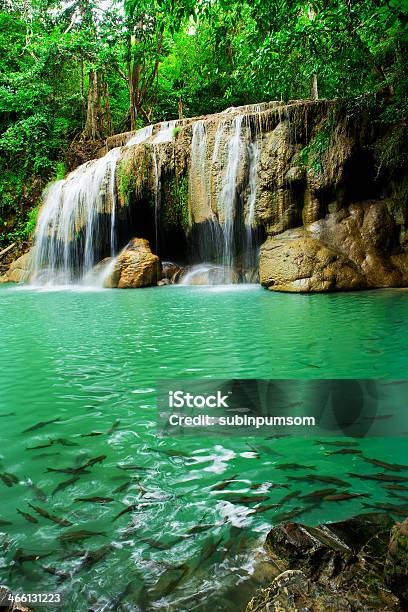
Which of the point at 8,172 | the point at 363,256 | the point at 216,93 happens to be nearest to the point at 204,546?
the point at 363,256

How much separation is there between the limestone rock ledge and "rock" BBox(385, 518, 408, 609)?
893 cm

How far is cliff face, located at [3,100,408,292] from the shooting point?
35.6ft

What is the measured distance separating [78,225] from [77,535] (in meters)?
14.5

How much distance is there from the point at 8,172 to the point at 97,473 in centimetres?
2070

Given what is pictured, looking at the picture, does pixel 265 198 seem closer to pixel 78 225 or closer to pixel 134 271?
pixel 134 271

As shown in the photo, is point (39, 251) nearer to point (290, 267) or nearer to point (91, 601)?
point (290, 267)

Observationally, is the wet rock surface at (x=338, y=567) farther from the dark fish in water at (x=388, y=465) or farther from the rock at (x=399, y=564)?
the dark fish in water at (x=388, y=465)

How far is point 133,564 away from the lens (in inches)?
64.4

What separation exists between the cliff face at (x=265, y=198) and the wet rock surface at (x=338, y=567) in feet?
28.6

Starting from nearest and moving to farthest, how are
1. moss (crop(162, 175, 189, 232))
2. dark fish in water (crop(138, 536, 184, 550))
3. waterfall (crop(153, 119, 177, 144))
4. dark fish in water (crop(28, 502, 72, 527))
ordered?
dark fish in water (crop(138, 536, 184, 550)) < dark fish in water (crop(28, 502, 72, 527)) < moss (crop(162, 175, 189, 232)) < waterfall (crop(153, 119, 177, 144))

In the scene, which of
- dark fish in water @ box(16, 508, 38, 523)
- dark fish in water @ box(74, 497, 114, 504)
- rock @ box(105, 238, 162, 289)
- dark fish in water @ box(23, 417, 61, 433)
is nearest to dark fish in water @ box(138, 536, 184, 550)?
dark fish in water @ box(74, 497, 114, 504)

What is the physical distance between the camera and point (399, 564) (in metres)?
1.33

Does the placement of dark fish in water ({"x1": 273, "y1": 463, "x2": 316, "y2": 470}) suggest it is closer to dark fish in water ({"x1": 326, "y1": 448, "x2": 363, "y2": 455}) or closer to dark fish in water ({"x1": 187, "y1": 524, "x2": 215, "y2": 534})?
dark fish in water ({"x1": 326, "y1": 448, "x2": 363, "y2": 455})

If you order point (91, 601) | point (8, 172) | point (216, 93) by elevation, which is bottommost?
point (91, 601)
